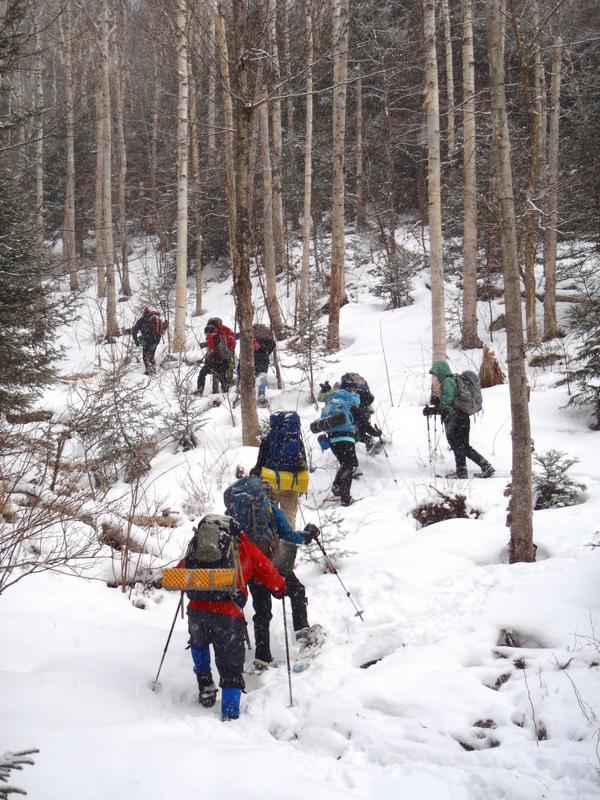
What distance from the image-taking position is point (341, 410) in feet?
23.5

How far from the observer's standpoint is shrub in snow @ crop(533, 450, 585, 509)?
A: 6.03 metres

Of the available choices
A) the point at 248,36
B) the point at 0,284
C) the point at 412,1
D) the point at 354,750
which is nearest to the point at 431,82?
the point at 248,36

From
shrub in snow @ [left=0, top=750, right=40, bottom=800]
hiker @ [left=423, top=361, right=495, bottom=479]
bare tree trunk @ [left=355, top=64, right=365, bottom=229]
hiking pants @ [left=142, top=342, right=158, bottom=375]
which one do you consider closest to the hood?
hiker @ [left=423, top=361, right=495, bottom=479]

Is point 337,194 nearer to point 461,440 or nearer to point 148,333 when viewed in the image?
point 148,333

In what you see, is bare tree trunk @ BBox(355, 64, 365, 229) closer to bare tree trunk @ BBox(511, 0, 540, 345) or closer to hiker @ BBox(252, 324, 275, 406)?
bare tree trunk @ BBox(511, 0, 540, 345)

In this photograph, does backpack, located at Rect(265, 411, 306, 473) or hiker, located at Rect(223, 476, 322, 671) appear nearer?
hiker, located at Rect(223, 476, 322, 671)

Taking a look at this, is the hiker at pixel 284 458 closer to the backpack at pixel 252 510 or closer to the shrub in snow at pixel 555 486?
the backpack at pixel 252 510

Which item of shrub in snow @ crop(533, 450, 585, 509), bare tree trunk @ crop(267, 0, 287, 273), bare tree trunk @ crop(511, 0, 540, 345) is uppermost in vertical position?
bare tree trunk @ crop(267, 0, 287, 273)

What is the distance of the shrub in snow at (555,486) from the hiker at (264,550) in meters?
3.13

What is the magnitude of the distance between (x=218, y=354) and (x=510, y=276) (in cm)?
759

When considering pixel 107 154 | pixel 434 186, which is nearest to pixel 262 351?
pixel 434 186

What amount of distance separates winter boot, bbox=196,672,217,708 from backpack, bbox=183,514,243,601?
0.54 meters

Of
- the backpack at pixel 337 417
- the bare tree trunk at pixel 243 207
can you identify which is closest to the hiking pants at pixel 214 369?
the bare tree trunk at pixel 243 207

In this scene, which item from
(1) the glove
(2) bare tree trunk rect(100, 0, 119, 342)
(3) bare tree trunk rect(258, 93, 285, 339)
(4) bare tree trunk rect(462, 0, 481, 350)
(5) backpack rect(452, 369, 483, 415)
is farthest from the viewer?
(2) bare tree trunk rect(100, 0, 119, 342)
